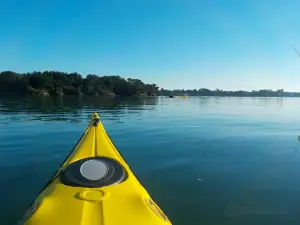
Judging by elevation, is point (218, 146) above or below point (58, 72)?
below

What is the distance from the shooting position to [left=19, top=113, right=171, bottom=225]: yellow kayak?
14.0ft

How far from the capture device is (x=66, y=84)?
157m

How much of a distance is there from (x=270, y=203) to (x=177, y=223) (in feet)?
9.09

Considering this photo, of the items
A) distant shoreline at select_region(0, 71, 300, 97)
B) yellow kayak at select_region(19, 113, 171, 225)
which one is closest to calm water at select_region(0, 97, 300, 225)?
yellow kayak at select_region(19, 113, 171, 225)

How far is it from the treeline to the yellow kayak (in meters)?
137

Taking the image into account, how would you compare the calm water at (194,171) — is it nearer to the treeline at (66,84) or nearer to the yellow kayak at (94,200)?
the yellow kayak at (94,200)

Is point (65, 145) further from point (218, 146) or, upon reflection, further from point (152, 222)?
point (152, 222)

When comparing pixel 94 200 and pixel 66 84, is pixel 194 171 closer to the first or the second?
pixel 94 200

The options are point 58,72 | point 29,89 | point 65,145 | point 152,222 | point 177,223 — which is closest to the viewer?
point 152,222

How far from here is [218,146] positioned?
1498 centimetres

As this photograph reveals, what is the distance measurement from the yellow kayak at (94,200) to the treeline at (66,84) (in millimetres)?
136981

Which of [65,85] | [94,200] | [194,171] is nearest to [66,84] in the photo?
[65,85]

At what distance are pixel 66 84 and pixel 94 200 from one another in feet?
523

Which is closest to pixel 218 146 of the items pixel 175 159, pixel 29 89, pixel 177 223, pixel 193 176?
pixel 175 159
